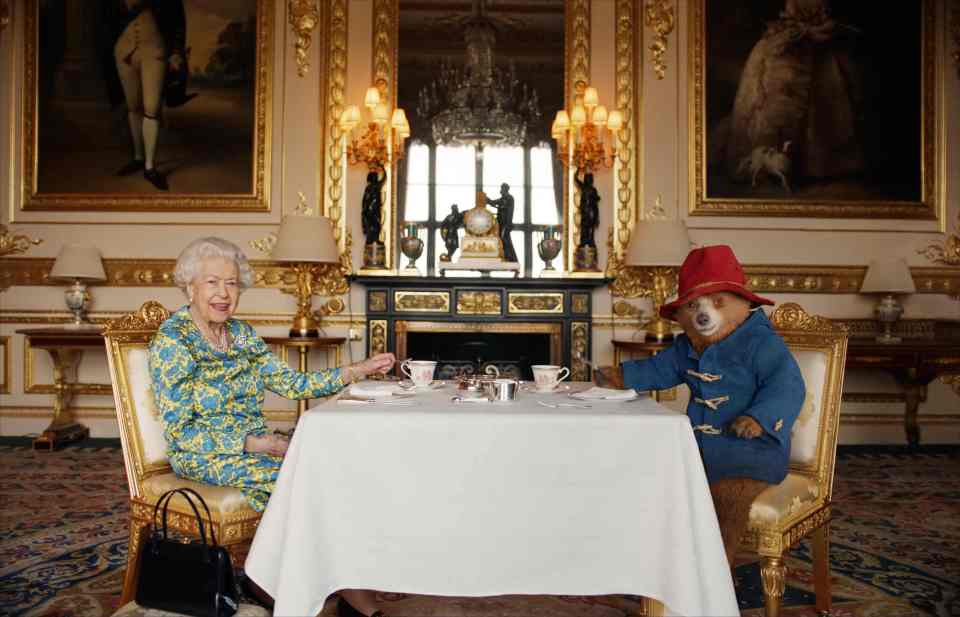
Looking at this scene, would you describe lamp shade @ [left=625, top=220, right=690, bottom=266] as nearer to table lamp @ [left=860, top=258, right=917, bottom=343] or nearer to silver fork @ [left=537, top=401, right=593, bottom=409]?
table lamp @ [left=860, top=258, right=917, bottom=343]

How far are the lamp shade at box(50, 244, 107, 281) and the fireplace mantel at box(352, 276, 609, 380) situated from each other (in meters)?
1.95

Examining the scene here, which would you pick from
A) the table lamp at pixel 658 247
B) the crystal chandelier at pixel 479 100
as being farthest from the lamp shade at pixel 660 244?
the crystal chandelier at pixel 479 100

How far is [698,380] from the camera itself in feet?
7.68

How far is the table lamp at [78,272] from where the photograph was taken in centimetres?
505

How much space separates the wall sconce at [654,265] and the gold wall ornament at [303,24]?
291cm

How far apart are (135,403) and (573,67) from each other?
4284mm

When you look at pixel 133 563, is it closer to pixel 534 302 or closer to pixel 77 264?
pixel 534 302

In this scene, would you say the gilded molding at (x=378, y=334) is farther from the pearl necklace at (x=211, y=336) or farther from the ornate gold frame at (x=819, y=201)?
the pearl necklace at (x=211, y=336)

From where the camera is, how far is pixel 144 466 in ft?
7.35

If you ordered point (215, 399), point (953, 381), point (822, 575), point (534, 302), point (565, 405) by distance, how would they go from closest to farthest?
point (565, 405), point (215, 399), point (822, 575), point (534, 302), point (953, 381)

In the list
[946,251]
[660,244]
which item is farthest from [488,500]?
[946,251]

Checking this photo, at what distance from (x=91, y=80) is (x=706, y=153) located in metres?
4.93

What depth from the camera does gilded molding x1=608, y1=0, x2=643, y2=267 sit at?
5426 mm

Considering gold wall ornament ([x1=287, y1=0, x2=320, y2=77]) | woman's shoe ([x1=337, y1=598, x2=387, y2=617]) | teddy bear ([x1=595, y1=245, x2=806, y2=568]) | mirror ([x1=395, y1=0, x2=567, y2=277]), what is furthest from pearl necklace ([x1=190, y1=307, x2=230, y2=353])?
gold wall ornament ([x1=287, y1=0, x2=320, y2=77])
